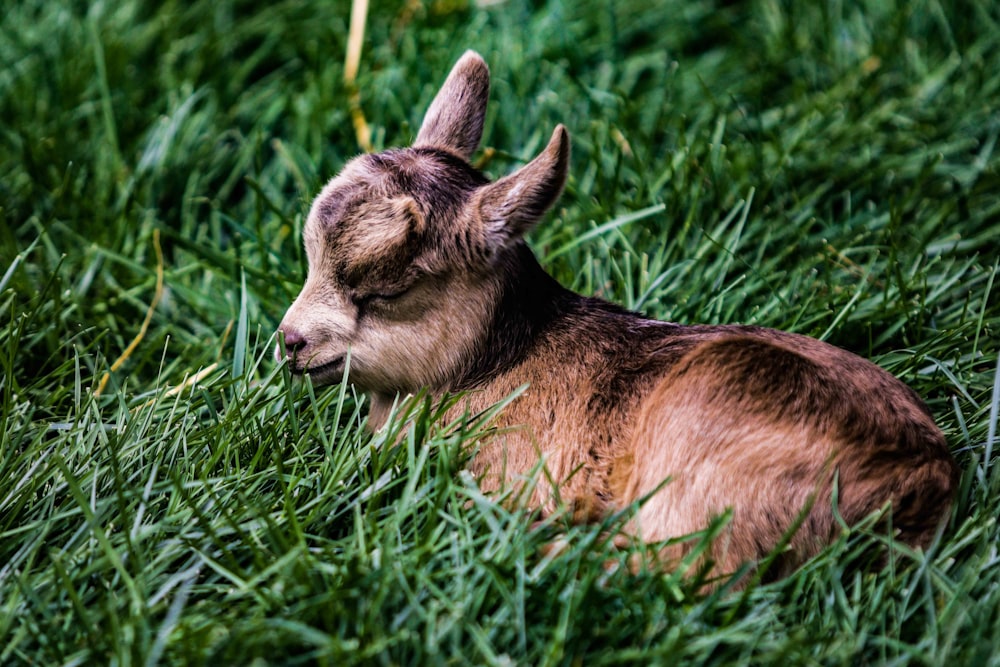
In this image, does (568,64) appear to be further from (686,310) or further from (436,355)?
(436,355)

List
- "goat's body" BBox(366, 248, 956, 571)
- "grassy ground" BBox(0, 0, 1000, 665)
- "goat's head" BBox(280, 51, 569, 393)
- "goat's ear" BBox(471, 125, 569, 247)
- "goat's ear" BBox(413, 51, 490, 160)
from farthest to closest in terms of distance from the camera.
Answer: "goat's ear" BBox(413, 51, 490, 160) → "goat's head" BBox(280, 51, 569, 393) → "goat's ear" BBox(471, 125, 569, 247) → "goat's body" BBox(366, 248, 956, 571) → "grassy ground" BBox(0, 0, 1000, 665)

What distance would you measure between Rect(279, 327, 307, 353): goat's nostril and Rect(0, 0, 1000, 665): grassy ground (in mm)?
241

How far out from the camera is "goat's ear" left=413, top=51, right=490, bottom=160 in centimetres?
505

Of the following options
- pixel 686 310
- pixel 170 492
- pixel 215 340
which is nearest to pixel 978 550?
pixel 686 310

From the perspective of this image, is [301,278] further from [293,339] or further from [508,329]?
[508,329]

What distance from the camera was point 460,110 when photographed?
5.06 metres

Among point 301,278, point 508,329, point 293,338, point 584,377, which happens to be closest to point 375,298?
point 293,338

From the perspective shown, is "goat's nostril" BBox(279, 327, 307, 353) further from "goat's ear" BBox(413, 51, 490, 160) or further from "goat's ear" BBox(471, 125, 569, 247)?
"goat's ear" BBox(413, 51, 490, 160)

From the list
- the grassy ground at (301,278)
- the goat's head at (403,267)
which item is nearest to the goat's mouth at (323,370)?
the goat's head at (403,267)

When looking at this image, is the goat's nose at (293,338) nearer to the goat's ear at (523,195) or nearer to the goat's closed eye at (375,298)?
the goat's closed eye at (375,298)

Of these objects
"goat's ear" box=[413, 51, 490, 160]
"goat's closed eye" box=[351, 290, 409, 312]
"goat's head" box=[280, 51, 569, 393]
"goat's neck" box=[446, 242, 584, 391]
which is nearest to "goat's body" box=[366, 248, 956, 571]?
"goat's neck" box=[446, 242, 584, 391]

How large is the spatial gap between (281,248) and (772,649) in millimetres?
3739

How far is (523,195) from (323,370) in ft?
3.54

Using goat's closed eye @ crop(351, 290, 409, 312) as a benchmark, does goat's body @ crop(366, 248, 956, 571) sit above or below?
below
